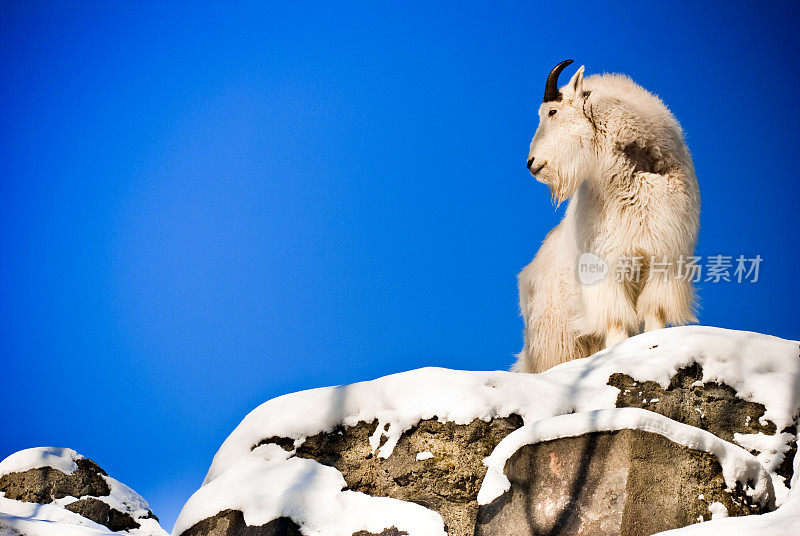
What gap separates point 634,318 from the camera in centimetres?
561

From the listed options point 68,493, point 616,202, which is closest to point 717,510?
point 616,202

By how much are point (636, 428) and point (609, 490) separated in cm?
28

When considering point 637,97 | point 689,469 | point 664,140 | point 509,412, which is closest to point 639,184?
point 664,140

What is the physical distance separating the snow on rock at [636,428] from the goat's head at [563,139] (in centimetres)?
340

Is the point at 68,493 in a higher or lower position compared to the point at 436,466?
higher

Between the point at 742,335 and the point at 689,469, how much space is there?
1277mm

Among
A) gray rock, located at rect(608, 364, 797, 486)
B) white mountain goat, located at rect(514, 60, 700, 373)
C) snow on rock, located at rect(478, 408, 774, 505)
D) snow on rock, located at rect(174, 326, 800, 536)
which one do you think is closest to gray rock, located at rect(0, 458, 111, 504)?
snow on rock, located at rect(174, 326, 800, 536)

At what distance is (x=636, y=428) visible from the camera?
8.96 feet

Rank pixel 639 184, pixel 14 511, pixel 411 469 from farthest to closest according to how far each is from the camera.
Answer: pixel 639 184 < pixel 14 511 < pixel 411 469

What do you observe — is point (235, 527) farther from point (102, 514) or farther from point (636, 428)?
point (102, 514)

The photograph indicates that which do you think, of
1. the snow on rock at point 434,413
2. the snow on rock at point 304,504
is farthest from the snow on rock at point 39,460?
the snow on rock at point 304,504

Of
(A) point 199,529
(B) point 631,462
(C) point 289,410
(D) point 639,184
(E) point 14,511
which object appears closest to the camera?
(B) point 631,462

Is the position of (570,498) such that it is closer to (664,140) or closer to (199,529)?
(199,529)

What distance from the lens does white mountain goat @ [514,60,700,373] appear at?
547 cm
